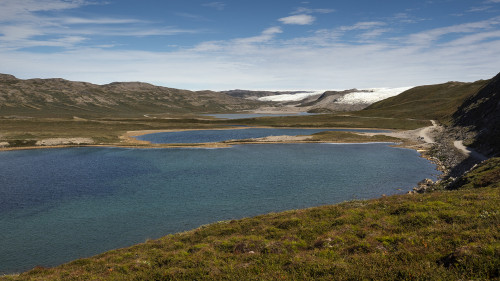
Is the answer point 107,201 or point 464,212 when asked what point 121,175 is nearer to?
point 107,201

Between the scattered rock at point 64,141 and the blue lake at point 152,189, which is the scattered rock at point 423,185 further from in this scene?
the scattered rock at point 64,141

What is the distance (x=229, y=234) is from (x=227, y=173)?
136 ft

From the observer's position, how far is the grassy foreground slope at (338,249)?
15070 mm

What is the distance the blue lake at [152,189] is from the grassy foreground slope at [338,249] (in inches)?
441

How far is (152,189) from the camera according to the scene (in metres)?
57.3

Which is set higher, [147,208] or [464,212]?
[464,212]

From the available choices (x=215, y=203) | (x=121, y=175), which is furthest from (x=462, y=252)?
(x=121, y=175)

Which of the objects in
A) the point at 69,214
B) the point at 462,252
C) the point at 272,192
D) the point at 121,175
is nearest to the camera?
the point at 462,252

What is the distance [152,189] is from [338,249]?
44.7 m

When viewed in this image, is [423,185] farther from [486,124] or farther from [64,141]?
[64,141]

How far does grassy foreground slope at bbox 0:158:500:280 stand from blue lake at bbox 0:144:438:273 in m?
11.2

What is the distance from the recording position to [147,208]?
46281mm

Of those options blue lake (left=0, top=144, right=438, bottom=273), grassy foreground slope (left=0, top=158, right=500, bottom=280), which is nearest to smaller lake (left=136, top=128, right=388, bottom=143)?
blue lake (left=0, top=144, right=438, bottom=273)

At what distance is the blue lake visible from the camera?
3678 cm
